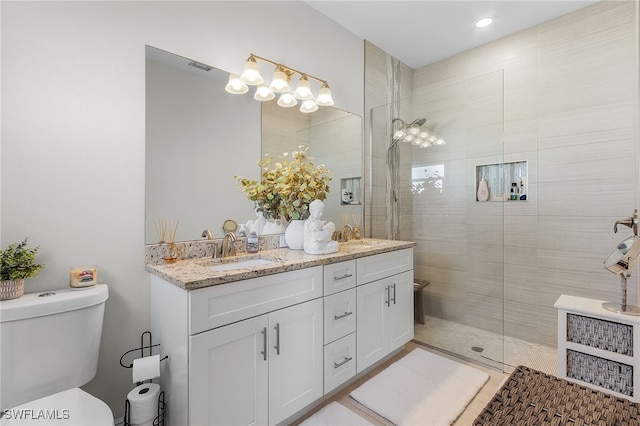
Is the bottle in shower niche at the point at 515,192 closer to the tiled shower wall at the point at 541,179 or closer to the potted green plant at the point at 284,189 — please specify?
the tiled shower wall at the point at 541,179

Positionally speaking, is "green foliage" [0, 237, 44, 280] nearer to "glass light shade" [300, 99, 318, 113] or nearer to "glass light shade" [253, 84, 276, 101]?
"glass light shade" [253, 84, 276, 101]

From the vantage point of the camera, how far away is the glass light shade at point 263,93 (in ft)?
6.75

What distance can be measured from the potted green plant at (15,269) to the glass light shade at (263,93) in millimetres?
1424

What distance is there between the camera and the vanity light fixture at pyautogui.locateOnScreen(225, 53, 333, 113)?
192 cm

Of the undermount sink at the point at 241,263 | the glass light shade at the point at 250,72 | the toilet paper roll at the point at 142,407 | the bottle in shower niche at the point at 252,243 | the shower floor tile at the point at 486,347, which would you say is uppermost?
the glass light shade at the point at 250,72

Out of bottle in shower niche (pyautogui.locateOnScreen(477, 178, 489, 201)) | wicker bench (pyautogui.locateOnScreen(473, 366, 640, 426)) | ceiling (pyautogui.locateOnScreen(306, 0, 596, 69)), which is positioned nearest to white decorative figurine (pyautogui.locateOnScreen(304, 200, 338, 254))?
wicker bench (pyautogui.locateOnScreen(473, 366, 640, 426))

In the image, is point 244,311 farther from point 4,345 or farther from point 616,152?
point 616,152

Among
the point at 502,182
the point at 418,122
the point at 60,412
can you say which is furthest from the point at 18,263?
the point at 502,182

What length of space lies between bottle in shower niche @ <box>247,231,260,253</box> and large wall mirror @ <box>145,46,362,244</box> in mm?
113

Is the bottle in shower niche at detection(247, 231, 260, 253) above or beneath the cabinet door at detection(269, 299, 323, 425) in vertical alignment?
above

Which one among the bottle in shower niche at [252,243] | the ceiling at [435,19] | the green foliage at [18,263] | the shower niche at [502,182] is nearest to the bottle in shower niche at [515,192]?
the shower niche at [502,182]

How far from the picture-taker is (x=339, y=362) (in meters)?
1.87

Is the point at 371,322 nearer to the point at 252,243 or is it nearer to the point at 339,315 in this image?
the point at 339,315

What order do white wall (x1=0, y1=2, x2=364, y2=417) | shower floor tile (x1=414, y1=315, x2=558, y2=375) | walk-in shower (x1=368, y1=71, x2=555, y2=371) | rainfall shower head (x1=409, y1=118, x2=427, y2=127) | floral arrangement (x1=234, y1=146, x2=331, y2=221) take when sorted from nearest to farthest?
white wall (x1=0, y1=2, x2=364, y2=417), floral arrangement (x1=234, y1=146, x2=331, y2=221), shower floor tile (x1=414, y1=315, x2=558, y2=375), walk-in shower (x1=368, y1=71, x2=555, y2=371), rainfall shower head (x1=409, y1=118, x2=427, y2=127)
